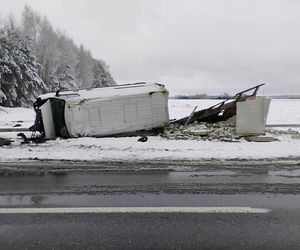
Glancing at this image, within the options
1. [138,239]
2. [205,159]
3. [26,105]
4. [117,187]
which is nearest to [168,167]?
[205,159]

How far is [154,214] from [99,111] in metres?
9.48

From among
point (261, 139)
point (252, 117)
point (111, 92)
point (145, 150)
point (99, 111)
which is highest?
point (111, 92)

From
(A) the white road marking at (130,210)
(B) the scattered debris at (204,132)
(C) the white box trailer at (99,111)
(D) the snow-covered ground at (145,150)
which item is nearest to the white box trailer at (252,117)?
(B) the scattered debris at (204,132)

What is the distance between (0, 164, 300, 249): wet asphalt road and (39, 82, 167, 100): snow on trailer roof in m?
6.52

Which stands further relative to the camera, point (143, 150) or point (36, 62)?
point (36, 62)

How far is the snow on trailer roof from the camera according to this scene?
1489 cm

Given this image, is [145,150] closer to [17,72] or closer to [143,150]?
[143,150]

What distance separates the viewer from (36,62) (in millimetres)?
57875

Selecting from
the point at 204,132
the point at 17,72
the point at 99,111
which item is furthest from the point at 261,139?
the point at 17,72

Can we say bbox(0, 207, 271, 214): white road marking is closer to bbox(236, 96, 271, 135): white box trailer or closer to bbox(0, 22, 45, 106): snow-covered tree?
bbox(236, 96, 271, 135): white box trailer

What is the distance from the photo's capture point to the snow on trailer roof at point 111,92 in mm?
14891

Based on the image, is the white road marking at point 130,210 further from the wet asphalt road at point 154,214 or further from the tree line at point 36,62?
the tree line at point 36,62

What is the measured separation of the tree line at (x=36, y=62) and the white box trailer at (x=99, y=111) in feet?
113

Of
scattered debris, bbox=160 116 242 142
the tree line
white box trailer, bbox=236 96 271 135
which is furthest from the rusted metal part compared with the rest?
the tree line
